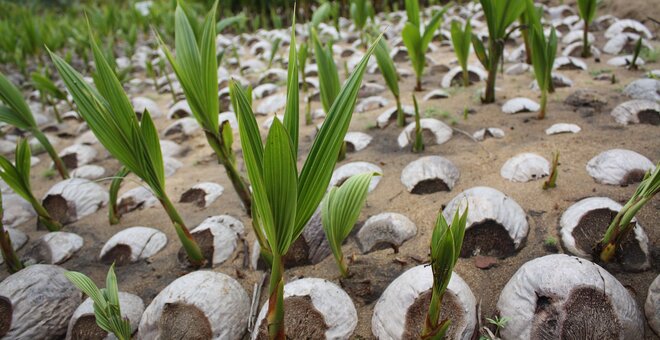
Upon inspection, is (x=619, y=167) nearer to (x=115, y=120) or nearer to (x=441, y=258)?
(x=441, y=258)

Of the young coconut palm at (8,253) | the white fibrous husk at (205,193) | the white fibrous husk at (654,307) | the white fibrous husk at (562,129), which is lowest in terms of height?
the white fibrous husk at (654,307)

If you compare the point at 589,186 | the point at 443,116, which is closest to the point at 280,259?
the point at 589,186

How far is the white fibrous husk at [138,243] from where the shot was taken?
129 centimetres

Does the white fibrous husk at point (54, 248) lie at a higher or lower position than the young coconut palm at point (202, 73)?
lower

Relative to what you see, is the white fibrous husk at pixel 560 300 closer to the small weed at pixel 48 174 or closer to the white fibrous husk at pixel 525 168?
the white fibrous husk at pixel 525 168

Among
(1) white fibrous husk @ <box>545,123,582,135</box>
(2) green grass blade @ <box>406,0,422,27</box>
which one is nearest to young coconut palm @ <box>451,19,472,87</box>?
(2) green grass blade @ <box>406,0,422,27</box>

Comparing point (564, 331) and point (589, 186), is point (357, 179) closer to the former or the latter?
point (564, 331)

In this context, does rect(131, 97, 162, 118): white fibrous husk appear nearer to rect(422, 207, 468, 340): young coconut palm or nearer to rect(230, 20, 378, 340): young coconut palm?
rect(230, 20, 378, 340): young coconut palm

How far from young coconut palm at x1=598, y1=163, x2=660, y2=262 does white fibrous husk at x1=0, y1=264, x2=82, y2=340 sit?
1.32m

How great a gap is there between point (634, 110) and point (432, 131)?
729mm

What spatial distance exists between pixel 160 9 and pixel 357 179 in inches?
212

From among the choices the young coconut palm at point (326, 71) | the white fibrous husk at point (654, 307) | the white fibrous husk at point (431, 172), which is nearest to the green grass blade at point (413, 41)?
the young coconut palm at point (326, 71)

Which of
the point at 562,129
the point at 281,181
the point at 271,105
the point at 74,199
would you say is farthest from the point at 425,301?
the point at 271,105

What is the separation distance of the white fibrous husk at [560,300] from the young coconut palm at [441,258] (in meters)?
0.17
